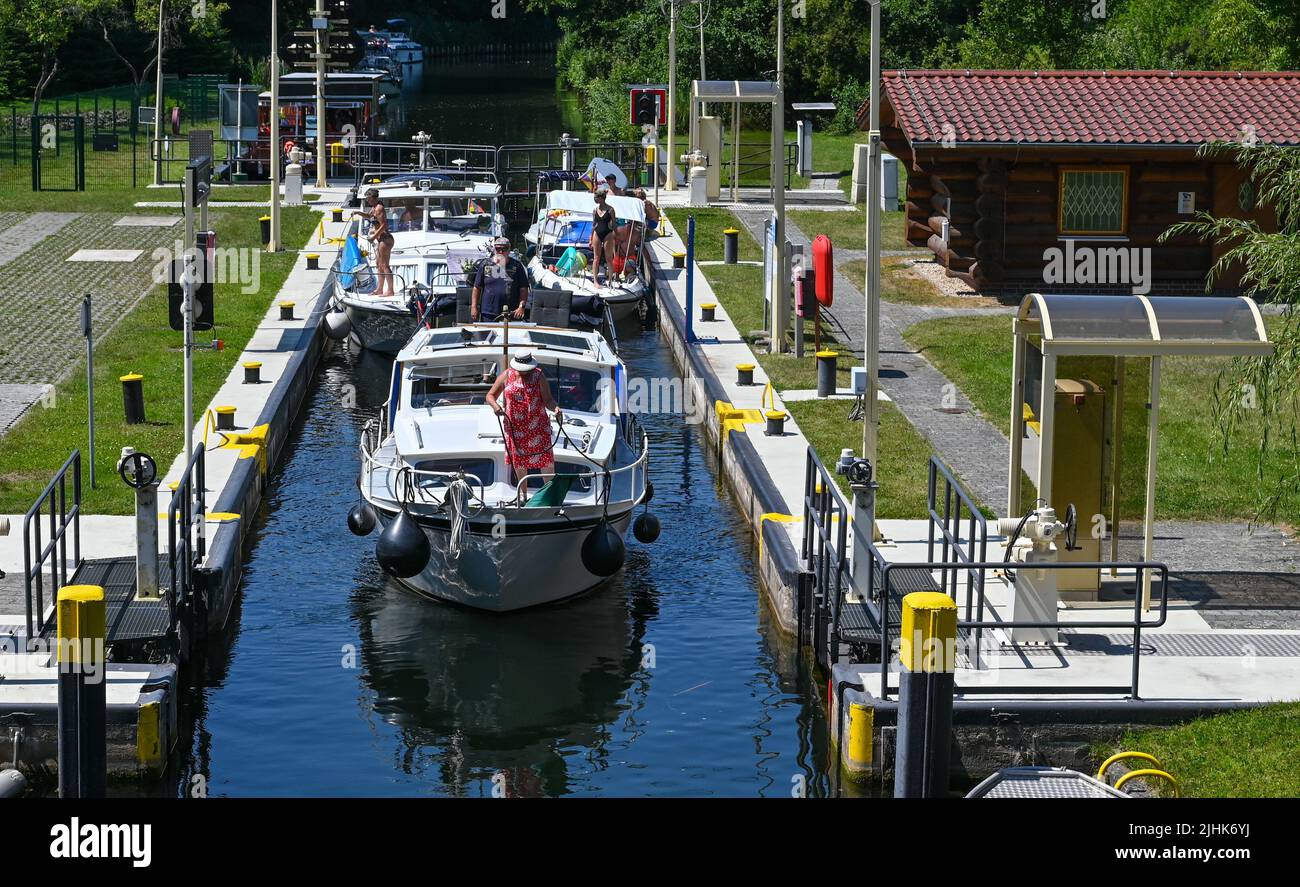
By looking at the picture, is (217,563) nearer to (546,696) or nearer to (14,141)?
(546,696)

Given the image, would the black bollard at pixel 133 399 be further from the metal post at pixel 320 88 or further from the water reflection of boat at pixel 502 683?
the metal post at pixel 320 88

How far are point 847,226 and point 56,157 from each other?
21.4 meters

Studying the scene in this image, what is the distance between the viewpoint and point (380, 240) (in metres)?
29.0

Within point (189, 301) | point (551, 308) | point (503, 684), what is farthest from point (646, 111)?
point (503, 684)

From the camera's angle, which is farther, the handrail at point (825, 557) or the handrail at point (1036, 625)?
the handrail at point (825, 557)

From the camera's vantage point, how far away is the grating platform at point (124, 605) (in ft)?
48.3

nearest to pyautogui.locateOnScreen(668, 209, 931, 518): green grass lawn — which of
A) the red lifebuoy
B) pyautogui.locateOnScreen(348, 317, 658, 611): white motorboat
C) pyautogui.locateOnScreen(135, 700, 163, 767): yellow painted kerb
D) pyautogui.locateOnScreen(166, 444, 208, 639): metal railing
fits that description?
the red lifebuoy

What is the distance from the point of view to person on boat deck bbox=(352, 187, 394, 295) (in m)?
28.7

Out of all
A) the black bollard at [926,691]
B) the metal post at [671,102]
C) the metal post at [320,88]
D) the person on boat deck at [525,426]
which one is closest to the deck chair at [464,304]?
the person on boat deck at [525,426]

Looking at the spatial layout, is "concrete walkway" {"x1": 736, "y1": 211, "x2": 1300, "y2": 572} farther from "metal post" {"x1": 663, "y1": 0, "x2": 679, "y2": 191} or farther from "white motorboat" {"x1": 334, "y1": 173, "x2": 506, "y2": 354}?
"metal post" {"x1": 663, "y1": 0, "x2": 679, "y2": 191}

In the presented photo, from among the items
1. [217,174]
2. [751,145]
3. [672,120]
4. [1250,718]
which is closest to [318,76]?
[217,174]

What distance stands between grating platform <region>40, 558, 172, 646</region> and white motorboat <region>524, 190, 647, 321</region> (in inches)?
528

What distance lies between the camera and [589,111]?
67125 mm

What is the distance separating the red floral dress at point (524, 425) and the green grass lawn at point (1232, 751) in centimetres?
608
